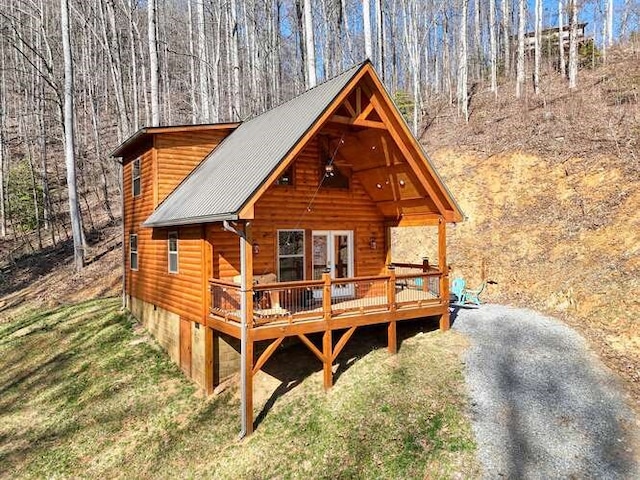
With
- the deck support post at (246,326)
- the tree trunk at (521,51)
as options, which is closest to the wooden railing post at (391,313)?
the deck support post at (246,326)

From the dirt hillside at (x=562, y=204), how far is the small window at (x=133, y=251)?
12.3m

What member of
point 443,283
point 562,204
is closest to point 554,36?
point 562,204

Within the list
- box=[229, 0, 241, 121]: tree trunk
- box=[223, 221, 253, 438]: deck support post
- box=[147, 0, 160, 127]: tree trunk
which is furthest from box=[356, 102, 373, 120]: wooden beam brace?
box=[229, 0, 241, 121]: tree trunk

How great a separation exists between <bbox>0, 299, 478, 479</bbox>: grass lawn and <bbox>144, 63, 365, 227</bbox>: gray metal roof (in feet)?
15.5

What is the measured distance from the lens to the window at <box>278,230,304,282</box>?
41.6 feet

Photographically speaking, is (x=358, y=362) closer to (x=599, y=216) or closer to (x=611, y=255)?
(x=611, y=255)

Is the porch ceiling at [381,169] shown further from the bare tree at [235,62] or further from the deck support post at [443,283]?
the bare tree at [235,62]

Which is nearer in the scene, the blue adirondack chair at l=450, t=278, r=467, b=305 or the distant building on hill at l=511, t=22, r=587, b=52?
the blue adirondack chair at l=450, t=278, r=467, b=305

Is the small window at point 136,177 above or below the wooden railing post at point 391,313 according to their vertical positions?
above

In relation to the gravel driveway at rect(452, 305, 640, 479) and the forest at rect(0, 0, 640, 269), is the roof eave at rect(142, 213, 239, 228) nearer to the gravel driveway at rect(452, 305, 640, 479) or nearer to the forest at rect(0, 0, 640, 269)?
the gravel driveway at rect(452, 305, 640, 479)

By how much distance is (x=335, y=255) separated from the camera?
45.0 feet

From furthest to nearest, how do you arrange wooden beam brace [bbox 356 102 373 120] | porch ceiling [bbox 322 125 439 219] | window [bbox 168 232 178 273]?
1. window [bbox 168 232 178 273]
2. porch ceiling [bbox 322 125 439 219]
3. wooden beam brace [bbox 356 102 373 120]

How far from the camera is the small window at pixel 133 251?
54.4 ft

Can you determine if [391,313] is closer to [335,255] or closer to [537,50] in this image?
[335,255]
